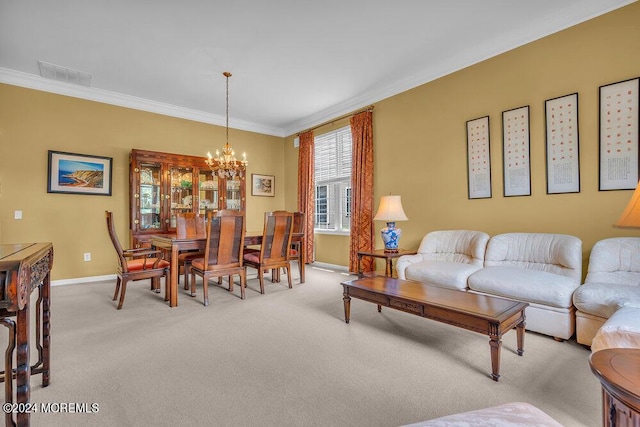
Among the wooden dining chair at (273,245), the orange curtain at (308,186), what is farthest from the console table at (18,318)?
the orange curtain at (308,186)

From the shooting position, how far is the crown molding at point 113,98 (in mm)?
4194

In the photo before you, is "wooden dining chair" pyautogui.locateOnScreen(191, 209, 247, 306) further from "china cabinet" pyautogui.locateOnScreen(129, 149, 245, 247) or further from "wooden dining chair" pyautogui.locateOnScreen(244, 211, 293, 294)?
"china cabinet" pyautogui.locateOnScreen(129, 149, 245, 247)

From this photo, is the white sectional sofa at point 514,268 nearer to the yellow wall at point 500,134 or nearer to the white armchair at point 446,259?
the white armchair at point 446,259

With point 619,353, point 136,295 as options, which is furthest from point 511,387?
point 136,295

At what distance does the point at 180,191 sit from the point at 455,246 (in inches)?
176

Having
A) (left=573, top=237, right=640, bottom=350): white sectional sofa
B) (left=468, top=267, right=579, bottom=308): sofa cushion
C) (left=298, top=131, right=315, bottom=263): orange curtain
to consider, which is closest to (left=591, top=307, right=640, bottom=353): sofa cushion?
(left=573, top=237, right=640, bottom=350): white sectional sofa

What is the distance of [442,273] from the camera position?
10.4 feet

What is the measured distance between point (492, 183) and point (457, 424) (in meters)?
3.36

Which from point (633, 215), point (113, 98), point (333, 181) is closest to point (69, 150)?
point (113, 98)

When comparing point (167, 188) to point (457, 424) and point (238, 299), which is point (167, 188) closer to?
point (238, 299)

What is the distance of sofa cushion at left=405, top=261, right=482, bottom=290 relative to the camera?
9.97 feet

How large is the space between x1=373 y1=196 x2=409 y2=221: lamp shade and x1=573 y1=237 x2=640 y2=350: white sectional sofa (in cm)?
192

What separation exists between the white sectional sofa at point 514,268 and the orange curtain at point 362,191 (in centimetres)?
119

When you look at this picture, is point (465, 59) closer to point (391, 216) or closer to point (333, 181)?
point (391, 216)
